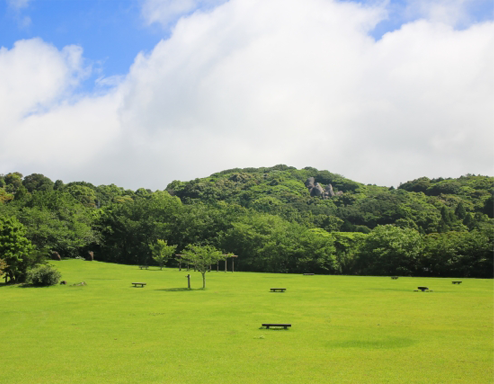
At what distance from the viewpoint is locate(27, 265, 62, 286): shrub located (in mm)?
36094

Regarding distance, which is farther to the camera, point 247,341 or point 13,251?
point 13,251

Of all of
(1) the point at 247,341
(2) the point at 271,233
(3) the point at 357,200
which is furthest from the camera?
(3) the point at 357,200

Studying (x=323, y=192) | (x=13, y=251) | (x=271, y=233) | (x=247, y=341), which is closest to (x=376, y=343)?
(x=247, y=341)

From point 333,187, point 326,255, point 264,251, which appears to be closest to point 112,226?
point 264,251

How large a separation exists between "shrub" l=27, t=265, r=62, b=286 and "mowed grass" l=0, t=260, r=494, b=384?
1106cm

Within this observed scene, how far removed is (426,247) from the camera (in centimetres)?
5578

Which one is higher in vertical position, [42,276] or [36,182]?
[36,182]

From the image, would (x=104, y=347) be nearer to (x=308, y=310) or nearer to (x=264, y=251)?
(x=308, y=310)

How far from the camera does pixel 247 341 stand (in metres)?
14.4

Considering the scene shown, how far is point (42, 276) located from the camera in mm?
36250

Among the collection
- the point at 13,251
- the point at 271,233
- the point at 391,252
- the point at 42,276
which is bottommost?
the point at 42,276

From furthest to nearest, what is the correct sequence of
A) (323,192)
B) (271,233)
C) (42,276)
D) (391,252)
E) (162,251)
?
(323,192)
(271,233)
(162,251)
(391,252)
(42,276)

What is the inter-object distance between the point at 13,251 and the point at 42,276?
12.7 feet

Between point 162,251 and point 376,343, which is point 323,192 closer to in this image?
point 162,251
